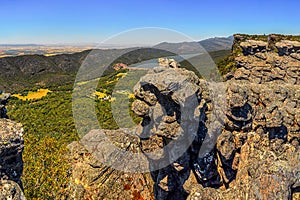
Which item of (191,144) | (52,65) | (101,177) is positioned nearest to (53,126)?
(101,177)

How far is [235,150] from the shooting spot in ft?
46.1

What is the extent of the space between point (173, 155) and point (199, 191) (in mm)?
3174

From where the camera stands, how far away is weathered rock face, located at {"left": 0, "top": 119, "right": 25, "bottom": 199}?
28.1 feet

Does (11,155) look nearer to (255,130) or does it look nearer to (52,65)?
(255,130)

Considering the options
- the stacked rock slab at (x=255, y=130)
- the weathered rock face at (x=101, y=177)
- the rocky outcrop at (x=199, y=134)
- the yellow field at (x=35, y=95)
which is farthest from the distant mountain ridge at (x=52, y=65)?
the stacked rock slab at (x=255, y=130)

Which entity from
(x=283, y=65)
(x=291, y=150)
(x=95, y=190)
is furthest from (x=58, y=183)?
(x=283, y=65)

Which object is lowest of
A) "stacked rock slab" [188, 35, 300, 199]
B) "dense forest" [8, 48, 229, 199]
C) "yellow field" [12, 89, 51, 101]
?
"yellow field" [12, 89, 51, 101]

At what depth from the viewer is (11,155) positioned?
9.23m

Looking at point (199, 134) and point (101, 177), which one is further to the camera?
point (101, 177)

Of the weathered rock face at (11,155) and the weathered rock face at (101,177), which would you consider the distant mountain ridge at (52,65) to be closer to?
the weathered rock face at (101,177)

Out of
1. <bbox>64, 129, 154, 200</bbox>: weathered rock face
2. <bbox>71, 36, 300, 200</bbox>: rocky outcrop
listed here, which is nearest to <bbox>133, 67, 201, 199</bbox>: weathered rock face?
<bbox>71, 36, 300, 200</bbox>: rocky outcrop

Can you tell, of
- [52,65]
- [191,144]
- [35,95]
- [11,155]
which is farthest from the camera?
[52,65]

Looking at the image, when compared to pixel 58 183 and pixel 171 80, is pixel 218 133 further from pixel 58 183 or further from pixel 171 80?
pixel 58 183

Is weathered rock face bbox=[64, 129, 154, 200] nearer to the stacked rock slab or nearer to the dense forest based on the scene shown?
the dense forest
